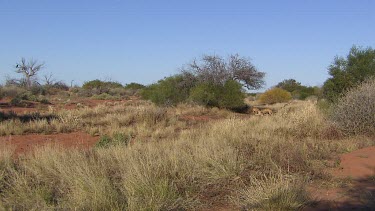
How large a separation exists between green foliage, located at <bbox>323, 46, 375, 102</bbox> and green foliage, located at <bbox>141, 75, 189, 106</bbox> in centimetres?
1560

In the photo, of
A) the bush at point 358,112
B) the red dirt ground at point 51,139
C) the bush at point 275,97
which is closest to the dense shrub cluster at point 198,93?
the red dirt ground at point 51,139

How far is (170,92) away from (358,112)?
21.5 metres

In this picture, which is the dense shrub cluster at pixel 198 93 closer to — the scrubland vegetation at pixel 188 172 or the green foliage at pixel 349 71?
the green foliage at pixel 349 71

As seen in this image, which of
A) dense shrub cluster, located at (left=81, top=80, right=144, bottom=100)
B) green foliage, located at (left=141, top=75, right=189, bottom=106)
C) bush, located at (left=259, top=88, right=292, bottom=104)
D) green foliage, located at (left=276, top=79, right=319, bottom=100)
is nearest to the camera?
green foliage, located at (left=141, top=75, right=189, bottom=106)

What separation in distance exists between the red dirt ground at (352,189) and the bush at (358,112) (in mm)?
4888

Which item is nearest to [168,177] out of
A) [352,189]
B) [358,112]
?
[352,189]

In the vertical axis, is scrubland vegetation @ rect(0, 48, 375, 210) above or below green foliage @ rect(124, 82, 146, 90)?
below

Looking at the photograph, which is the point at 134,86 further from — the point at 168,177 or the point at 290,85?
the point at 168,177

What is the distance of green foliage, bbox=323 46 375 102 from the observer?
2058 centimetres

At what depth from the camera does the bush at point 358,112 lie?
15.4 m

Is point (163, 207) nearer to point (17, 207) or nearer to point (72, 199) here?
point (72, 199)

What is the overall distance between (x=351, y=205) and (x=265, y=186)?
151cm

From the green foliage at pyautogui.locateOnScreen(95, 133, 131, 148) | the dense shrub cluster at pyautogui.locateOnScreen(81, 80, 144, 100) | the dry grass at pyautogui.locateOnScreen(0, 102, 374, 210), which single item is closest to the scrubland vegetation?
the dry grass at pyautogui.locateOnScreen(0, 102, 374, 210)

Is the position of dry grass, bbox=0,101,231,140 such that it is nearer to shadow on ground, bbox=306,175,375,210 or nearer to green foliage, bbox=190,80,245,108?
shadow on ground, bbox=306,175,375,210
